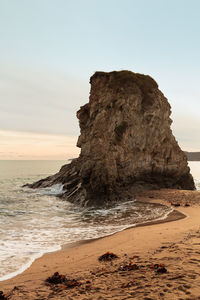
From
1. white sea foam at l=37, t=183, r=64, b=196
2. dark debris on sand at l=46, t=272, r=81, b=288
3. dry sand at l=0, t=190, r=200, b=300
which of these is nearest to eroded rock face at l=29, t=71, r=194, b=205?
white sea foam at l=37, t=183, r=64, b=196

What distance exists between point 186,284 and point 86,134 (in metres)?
26.2

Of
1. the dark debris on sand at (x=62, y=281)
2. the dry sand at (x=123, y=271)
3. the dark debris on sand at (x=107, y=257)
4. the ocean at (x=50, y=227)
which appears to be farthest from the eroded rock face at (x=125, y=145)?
the dark debris on sand at (x=62, y=281)

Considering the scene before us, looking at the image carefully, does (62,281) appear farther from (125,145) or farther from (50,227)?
(125,145)

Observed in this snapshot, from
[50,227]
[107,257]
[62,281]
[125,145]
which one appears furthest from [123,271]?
[125,145]

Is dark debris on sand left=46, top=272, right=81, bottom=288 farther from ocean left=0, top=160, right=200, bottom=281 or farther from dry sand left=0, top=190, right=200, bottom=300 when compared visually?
ocean left=0, top=160, right=200, bottom=281

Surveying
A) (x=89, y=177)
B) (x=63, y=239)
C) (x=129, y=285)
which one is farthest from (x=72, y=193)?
(x=129, y=285)

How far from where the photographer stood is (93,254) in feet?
28.3

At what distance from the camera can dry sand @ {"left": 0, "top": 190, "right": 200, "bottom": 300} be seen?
209 inches

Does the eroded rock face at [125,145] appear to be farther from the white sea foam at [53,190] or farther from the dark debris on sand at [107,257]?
the dark debris on sand at [107,257]

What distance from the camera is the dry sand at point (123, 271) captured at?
5320 millimetres

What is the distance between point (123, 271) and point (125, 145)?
827 inches

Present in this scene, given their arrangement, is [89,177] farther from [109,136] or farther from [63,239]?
[63,239]

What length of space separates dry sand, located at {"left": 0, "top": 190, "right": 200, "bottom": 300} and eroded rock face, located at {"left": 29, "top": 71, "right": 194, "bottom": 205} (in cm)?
1296

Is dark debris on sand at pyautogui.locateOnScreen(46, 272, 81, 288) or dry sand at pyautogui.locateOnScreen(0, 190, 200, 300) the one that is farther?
dark debris on sand at pyautogui.locateOnScreen(46, 272, 81, 288)
